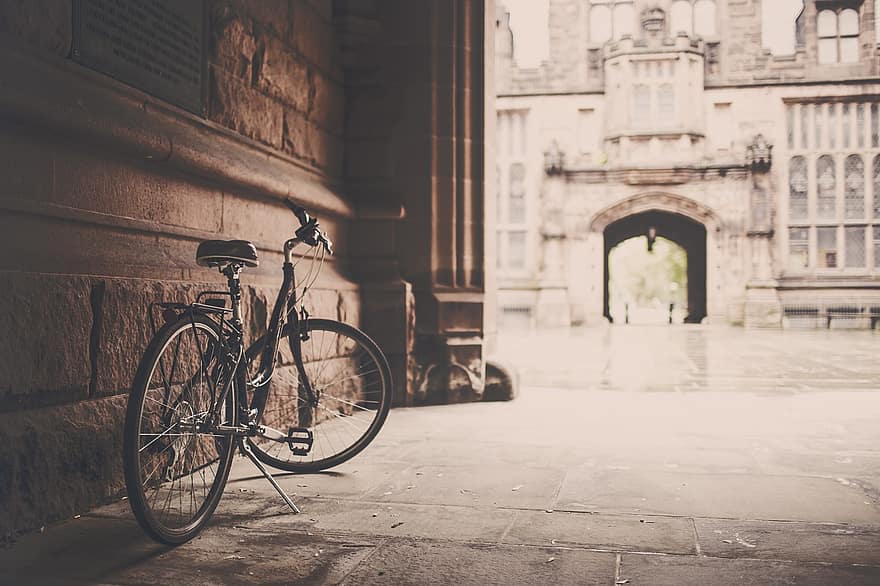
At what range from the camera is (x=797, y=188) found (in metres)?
24.5

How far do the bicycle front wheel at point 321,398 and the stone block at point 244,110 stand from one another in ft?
3.97

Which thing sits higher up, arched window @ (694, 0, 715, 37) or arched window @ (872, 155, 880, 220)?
arched window @ (694, 0, 715, 37)

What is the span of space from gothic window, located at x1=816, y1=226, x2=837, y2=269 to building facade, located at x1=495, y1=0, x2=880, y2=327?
39 millimetres

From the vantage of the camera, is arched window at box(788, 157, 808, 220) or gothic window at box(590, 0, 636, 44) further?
gothic window at box(590, 0, 636, 44)

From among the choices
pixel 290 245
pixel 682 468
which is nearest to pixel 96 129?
pixel 290 245

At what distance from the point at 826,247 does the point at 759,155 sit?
10.7ft

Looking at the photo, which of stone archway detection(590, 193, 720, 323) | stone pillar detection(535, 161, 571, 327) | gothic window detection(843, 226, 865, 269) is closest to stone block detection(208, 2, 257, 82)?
stone pillar detection(535, 161, 571, 327)

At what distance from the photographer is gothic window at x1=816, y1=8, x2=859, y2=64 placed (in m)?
25.5

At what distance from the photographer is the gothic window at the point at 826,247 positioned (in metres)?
24.3

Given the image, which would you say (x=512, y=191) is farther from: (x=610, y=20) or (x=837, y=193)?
(x=837, y=193)

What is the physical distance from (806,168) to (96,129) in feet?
80.0

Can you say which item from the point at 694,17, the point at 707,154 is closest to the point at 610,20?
the point at 694,17

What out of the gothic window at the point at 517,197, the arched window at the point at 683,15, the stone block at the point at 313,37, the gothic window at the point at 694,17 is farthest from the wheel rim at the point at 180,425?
the arched window at the point at 683,15

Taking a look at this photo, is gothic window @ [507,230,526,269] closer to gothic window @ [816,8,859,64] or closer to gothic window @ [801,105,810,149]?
gothic window @ [801,105,810,149]
